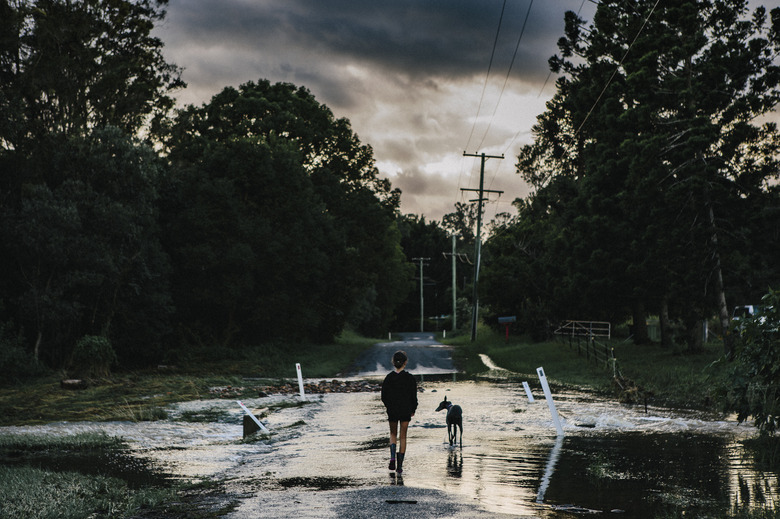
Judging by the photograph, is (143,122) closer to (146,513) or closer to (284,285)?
(284,285)

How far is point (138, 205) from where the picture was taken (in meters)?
34.1

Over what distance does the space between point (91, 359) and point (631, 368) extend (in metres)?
20.6

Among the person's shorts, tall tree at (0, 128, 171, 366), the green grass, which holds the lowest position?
the green grass

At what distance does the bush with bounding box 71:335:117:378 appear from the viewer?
98.6 feet

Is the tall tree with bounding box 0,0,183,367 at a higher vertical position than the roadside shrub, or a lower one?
higher

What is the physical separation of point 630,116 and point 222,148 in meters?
22.9

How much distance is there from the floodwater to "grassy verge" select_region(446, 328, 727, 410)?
5.53ft

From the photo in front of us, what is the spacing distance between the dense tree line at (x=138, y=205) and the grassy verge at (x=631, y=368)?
12619 millimetres

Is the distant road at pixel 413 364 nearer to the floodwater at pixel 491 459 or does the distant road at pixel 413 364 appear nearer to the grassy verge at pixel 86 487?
the floodwater at pixel 491 459

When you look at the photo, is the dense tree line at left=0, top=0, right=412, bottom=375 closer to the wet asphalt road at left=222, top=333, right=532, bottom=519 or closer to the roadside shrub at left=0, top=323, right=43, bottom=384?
the roadside shrub at left=0, top=323, right=43, bottom=384

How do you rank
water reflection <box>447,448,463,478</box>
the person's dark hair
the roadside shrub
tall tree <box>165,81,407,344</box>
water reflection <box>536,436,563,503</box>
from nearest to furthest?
1. water reflection <box>536,436,563,503</box>
2. water reflection <box>447,448,463,478</box>
3. the person's dark hair
4. the roadside shrub
5. tall tree <box>165,81,407,344</box>

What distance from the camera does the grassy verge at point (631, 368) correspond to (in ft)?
68.5

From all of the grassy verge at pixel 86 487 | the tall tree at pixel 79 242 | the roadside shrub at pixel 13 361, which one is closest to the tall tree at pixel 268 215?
the tall tree at pixel 79 242

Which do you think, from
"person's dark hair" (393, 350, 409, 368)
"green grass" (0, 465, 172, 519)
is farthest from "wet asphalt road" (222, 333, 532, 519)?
"person's dark hair" (393, 350, 409, 368)
